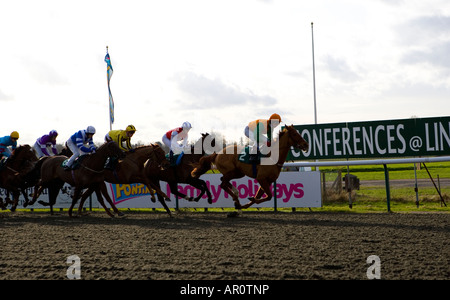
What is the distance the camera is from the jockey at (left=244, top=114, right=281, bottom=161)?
1097 centimetres

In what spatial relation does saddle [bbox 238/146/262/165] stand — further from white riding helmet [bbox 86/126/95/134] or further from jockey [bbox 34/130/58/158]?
jockey [bbox 34/130/58/158]

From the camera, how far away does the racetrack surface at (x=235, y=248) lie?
5109 mm

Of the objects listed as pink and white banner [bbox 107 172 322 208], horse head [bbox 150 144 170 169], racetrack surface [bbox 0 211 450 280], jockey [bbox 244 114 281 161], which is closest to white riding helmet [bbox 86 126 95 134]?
horse head [bbox 150 144 170 169]

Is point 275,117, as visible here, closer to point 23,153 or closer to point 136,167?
point 136,167

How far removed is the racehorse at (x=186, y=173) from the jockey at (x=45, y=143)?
135 inches

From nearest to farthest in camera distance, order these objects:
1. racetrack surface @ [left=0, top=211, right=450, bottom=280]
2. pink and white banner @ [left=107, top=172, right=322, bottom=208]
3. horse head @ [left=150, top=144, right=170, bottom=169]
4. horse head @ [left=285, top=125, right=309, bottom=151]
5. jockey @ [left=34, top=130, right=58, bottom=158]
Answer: racetrack surface @ [left=0, top=211, right=450, bottom=280]
horse head @ [left=285, top=125, right=309, bottom=151]
horse head @ [left=150, top=144, right=170, bottom=169]
pink and white banner @ [left=107, top=172, right=322, bottom=208]
jockey @ [left=34, top=130, right=58, bottom=158]

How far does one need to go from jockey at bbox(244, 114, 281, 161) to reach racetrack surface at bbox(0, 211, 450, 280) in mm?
1507

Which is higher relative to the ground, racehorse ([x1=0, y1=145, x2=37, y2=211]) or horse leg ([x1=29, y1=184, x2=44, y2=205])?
racehorse ([x1=0, y1=145, x2=37, y2=211])

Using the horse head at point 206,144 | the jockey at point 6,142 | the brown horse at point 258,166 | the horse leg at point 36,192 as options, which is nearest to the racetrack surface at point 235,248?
the brown horse at point 258,166

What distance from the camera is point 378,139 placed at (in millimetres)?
12555

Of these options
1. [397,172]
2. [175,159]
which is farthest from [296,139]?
[397,172]

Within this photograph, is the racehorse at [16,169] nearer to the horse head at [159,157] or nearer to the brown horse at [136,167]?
the brown horse at [136,167]
